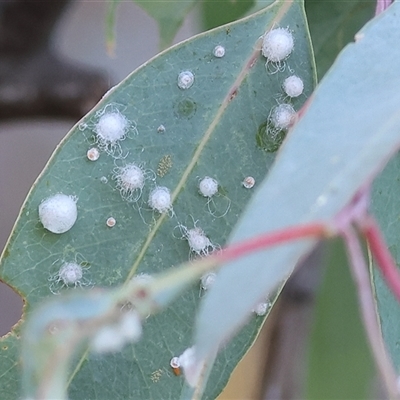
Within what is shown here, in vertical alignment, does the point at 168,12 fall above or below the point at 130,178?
above

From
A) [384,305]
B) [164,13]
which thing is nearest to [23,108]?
[164,13]

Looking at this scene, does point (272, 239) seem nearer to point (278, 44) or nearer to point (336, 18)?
point (278, 44)

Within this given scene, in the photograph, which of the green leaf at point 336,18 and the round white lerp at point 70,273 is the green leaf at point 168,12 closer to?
the green leaf at point 336,18

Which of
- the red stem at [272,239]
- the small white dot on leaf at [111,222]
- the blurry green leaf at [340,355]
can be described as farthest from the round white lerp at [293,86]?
the blurry green leaf at [340,355]

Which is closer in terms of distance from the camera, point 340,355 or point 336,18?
point 336,18

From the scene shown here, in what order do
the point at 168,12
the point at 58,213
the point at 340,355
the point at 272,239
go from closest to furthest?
the point at 272,239, the point at 58,213, the point at 168,12, the point at 340,355

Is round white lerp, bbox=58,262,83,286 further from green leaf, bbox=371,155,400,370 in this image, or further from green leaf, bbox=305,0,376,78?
green leaf, bbox=305,0,376,78

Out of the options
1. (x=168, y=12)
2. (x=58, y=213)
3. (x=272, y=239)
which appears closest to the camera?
(x=272, y=239)

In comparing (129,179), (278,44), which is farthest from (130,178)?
(278,44)
